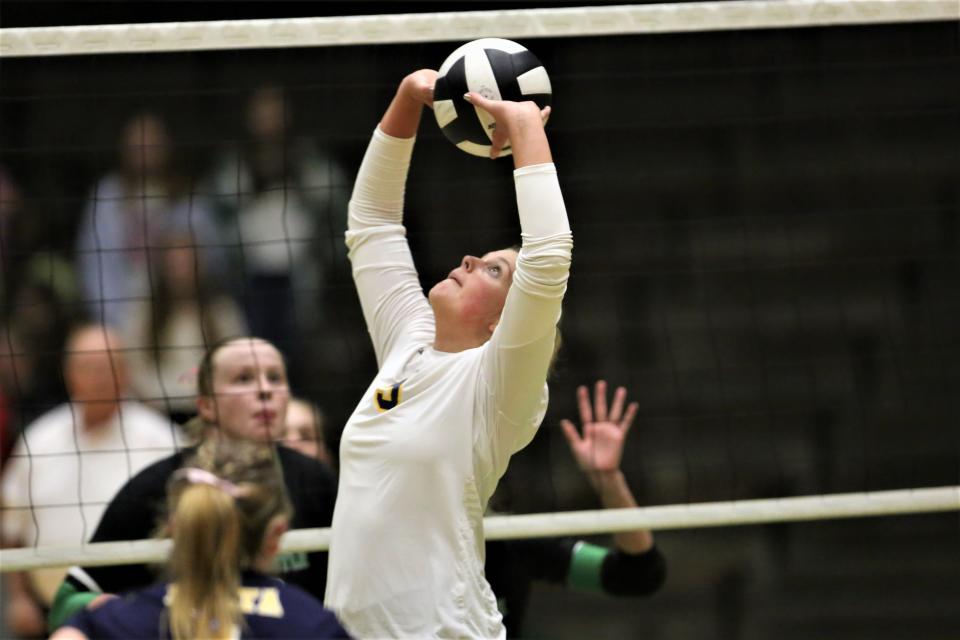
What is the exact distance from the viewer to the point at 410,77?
13.6 feet

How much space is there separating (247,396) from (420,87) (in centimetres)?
146

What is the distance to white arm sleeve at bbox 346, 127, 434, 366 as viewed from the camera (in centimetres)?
411

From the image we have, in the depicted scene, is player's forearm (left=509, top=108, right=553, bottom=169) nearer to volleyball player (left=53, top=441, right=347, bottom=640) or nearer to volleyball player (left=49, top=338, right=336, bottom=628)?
volleyball player (left=53, top=441, right=347, bottom=640)

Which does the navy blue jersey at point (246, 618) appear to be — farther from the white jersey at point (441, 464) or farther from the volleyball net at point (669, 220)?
the volleyball net at point (669, 220)

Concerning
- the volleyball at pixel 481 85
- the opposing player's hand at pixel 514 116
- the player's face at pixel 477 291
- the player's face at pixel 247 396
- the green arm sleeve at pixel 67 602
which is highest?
the volleyball at pixel 481 85

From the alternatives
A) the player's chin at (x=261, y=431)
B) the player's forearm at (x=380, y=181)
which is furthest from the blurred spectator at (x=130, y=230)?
the player's forearm at (x=380, y=181)

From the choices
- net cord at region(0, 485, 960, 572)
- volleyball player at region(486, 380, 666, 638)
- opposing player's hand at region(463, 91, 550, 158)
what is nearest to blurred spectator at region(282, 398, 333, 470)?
net cord at region(0, 485, 960, 572)

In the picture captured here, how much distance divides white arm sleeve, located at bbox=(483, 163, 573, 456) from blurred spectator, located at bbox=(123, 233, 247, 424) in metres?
3.57

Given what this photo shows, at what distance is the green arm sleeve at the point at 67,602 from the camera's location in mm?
4555

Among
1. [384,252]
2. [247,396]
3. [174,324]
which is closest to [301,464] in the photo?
[247,396]

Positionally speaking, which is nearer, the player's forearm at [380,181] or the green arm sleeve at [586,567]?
the player's forearm at [380,181]

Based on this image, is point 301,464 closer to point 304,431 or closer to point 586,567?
point 304,431

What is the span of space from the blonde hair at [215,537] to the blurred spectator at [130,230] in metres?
4.03

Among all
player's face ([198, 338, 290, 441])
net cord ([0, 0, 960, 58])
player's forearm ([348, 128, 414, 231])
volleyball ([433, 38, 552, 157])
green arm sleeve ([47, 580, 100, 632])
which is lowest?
green arm sleeve ([47, 580, 100, 632])
